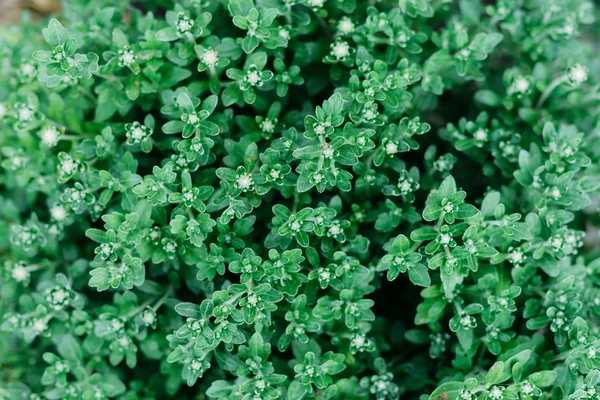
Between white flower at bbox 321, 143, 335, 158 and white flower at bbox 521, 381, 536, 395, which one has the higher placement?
white flower at bbox 321, 143, 335, 158

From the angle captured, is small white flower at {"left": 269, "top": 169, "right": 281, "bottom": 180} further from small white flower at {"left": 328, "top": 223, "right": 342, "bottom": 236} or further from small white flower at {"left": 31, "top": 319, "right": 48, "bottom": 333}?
small white flower at {"left": 31, "top": 319, "right": 48, "bottom": 333}

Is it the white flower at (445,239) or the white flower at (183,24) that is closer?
the white flower at (445,239)

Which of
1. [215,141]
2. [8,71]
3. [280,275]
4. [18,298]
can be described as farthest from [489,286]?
Answer: [8,71]

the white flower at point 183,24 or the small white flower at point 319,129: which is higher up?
the white flower at point 183,24

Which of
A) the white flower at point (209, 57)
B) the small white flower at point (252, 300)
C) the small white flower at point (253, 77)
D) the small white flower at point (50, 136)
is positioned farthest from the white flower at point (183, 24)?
the small white flower at point (252, 300)

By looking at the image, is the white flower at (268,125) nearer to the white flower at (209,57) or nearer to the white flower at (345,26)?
the white flower at (209,57)

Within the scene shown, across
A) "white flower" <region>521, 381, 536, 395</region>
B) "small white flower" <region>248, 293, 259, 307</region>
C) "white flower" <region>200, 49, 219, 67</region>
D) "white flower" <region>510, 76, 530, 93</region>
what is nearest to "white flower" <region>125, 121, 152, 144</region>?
"white flower" <region>200, 49, 219, 67</region>

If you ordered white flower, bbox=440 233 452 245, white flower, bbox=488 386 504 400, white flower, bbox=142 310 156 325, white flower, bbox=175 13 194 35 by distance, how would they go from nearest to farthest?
→ white flower, bbox=488 386 504 400 → white flower, bbox=440 233 452 245 → white flower, bbox=175 13 194 35 → white flower, bbox=142 310 156 325

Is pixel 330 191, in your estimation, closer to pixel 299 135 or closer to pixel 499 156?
pixel 299 135
